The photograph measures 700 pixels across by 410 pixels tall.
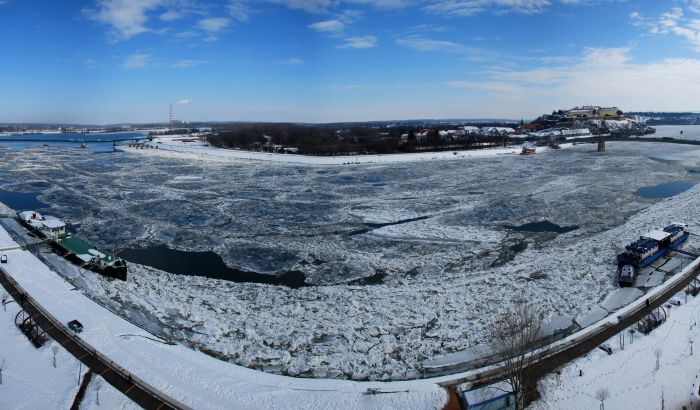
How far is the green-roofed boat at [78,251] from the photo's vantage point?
1515 cm

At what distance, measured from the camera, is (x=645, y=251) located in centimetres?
1577

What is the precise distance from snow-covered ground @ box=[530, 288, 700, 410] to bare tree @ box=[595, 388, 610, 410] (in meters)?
0.05

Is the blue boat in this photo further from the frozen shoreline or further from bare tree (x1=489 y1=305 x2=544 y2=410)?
the frozen shoreline

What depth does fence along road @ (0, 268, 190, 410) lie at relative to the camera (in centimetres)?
866

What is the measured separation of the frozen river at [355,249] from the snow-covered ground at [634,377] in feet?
7.51

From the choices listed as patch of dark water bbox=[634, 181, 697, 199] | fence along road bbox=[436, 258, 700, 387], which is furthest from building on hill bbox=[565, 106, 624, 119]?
fence along road bbox=[436, 258, 700, 387]

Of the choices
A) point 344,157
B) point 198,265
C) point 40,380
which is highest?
point 344,157

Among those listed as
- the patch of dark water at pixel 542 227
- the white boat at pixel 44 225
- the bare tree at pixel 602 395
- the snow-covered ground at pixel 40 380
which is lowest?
the bare tree at pixel 602 395

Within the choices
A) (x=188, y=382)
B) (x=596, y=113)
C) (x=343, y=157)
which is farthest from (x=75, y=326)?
(x=596, y=113)

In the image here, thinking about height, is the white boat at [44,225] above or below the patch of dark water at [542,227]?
above

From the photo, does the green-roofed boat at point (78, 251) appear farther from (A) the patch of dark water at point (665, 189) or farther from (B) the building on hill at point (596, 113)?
(B) the building on hill at point (596, 113)

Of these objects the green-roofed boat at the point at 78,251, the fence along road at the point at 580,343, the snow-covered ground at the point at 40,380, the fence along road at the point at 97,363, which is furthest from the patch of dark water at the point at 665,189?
the snow-covered ground at the point at 40,380

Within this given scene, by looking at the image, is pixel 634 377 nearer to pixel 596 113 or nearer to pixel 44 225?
pixel 44 225

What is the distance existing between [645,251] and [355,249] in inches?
411
